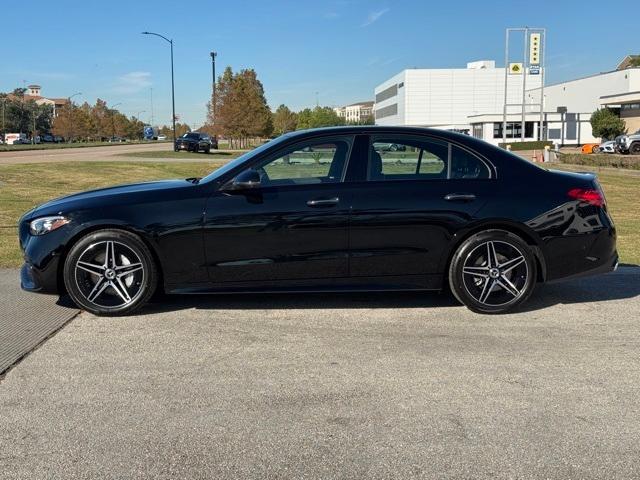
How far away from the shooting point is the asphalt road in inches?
114

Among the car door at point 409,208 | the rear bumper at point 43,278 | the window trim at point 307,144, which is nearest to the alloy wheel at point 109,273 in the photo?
the rear bumper at point 43,278

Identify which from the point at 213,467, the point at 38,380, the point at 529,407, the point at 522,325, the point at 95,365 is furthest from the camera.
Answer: the point at 522,325

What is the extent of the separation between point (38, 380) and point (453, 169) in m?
3.59

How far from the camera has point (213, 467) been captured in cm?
285

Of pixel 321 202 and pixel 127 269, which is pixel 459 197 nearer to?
pixel 321 202

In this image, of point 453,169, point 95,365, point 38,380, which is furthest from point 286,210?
point 38,380

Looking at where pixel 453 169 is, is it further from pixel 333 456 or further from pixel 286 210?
pixel 333 456

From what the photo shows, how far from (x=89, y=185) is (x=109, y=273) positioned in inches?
565

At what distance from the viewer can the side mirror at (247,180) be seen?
4.94m

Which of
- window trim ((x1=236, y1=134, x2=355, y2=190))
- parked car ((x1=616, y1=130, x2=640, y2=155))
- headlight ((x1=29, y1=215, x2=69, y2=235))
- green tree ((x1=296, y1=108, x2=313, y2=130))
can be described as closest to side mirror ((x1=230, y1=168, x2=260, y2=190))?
window trim ((x1=236, y1=134, x2=355, y2=190))

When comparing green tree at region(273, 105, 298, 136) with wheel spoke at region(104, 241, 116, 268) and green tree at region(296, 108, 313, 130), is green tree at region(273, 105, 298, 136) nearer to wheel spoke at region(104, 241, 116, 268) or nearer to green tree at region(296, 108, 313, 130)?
green tree at region(296, 108, 313, 130)

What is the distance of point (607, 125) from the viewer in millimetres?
56438

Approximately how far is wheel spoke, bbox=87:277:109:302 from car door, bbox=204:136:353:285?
2.95ft

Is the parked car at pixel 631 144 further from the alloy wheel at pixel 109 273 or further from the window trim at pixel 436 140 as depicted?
the alloy wheel at pixel 109 273
